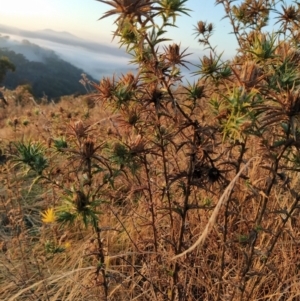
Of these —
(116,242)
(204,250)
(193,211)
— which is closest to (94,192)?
(204,250)

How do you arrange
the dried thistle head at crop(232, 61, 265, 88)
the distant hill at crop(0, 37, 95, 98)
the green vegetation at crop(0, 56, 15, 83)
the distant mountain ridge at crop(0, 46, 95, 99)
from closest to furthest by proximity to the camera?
the dried thistle head at crop(232, 61, 265, 88), the green vegetation at crop(0, 56, 15, 83), the distant mountain ridge at crop(0, 46, 95, 99), the distant hill at crop(0, 37, 95, 98)

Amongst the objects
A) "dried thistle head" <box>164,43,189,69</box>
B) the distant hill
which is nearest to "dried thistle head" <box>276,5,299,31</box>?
"dried thistle head" <box>164,43,189,69</box>

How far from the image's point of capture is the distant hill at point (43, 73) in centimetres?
6688

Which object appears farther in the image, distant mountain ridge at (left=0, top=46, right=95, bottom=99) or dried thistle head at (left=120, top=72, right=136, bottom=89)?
distant mountain ridge at (left=0, top=46, right=95, bottom=99)

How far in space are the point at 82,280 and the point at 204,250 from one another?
0.66 metres

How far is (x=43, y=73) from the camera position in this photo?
293ft

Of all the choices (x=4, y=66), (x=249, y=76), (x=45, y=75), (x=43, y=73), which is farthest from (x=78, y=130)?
(x=43, y=73)

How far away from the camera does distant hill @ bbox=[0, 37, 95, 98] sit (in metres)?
→ 66.9

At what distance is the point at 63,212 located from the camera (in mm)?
1043

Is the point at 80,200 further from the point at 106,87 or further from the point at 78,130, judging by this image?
the point at 106,87

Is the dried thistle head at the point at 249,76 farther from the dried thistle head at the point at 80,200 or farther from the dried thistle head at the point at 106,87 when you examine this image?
the dried thistle head at the point at 80,200

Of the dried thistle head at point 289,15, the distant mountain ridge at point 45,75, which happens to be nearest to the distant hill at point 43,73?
the distant mountain ridge at point 45,75

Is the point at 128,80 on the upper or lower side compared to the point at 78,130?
upper

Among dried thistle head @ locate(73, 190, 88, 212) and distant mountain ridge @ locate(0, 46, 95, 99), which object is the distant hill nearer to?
distant mountain ridge @ locate(0, 46, 95, 99)
